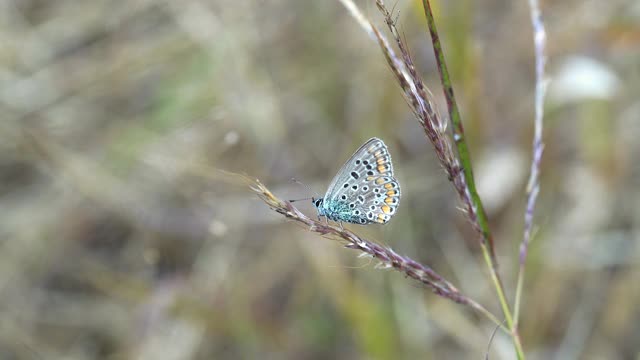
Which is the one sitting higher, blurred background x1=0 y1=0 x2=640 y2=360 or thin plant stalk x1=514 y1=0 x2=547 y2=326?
blurred background x1=0 y1=0 x2=640 y2=360

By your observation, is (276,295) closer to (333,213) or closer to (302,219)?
(333,213)

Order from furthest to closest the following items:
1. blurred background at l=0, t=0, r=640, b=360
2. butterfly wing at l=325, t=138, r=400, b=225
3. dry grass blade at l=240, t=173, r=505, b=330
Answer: blurred background at l=0, t=0, r=640, b=360 → butterfly wing at l=325, t=138, r=400, b=225 → dry grass blade at l=240, t=173, r=505, b=330

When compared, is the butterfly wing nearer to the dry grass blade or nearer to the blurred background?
the dry grass blade

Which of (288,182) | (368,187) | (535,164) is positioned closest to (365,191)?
(368,187)

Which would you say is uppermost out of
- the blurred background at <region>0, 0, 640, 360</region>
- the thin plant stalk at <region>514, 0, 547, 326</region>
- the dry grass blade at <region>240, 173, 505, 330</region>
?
the blurred background at <region>0, 0, 640, 360</region>

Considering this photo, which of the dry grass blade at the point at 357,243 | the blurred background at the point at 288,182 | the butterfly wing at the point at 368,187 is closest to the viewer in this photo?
the dry grass blade at the point at 357,243

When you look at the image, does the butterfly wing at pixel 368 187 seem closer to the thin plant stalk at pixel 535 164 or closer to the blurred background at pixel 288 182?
the thin plant stalk at pixel 535 164

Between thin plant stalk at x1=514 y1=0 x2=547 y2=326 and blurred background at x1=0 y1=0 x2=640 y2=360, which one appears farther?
A: blurred background at x1=0 y1=0 x2=640 y2=360

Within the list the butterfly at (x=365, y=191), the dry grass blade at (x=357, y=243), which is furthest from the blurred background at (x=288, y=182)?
the dry grass blade at (x=357, y=243)

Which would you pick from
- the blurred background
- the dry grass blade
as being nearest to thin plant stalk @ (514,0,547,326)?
Answer: the dry grass blade
